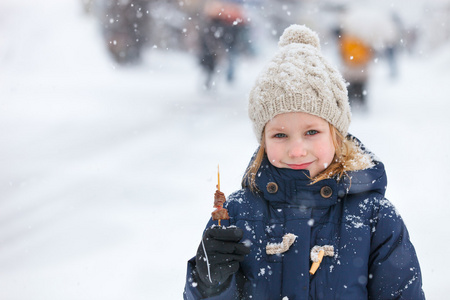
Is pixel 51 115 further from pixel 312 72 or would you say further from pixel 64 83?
pixel 312 72

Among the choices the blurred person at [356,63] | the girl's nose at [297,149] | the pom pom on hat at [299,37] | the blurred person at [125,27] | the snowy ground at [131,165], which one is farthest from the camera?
the blurred person at [125,27]

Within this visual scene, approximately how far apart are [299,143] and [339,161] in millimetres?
200

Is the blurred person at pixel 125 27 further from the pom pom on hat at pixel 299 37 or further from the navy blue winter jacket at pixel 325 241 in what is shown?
the navy blue winter jacket at pixel 325 241

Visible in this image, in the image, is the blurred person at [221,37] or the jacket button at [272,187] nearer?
the jacket button at [272,187]

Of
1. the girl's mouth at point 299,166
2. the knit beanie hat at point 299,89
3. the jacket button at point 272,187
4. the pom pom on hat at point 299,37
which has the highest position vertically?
the pom pom on hat at point 299,37

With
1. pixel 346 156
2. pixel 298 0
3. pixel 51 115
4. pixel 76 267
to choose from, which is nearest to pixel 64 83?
pixel 51 115

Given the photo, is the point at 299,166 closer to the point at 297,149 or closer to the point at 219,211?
the point at 297,149

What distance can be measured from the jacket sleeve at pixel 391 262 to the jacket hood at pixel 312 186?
103 mm

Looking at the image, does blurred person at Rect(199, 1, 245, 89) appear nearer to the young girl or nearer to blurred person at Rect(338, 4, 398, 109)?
blurred person at Rect(338, 4, 398, 109)

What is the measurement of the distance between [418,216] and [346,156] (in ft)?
10.0

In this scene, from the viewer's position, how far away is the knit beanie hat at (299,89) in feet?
6.13

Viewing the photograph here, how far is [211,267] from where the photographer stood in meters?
1.70

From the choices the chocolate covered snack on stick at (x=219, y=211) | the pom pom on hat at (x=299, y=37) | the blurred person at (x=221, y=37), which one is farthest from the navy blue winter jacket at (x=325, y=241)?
the blurred person at (x=221, y=37)

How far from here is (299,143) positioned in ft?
5.88
